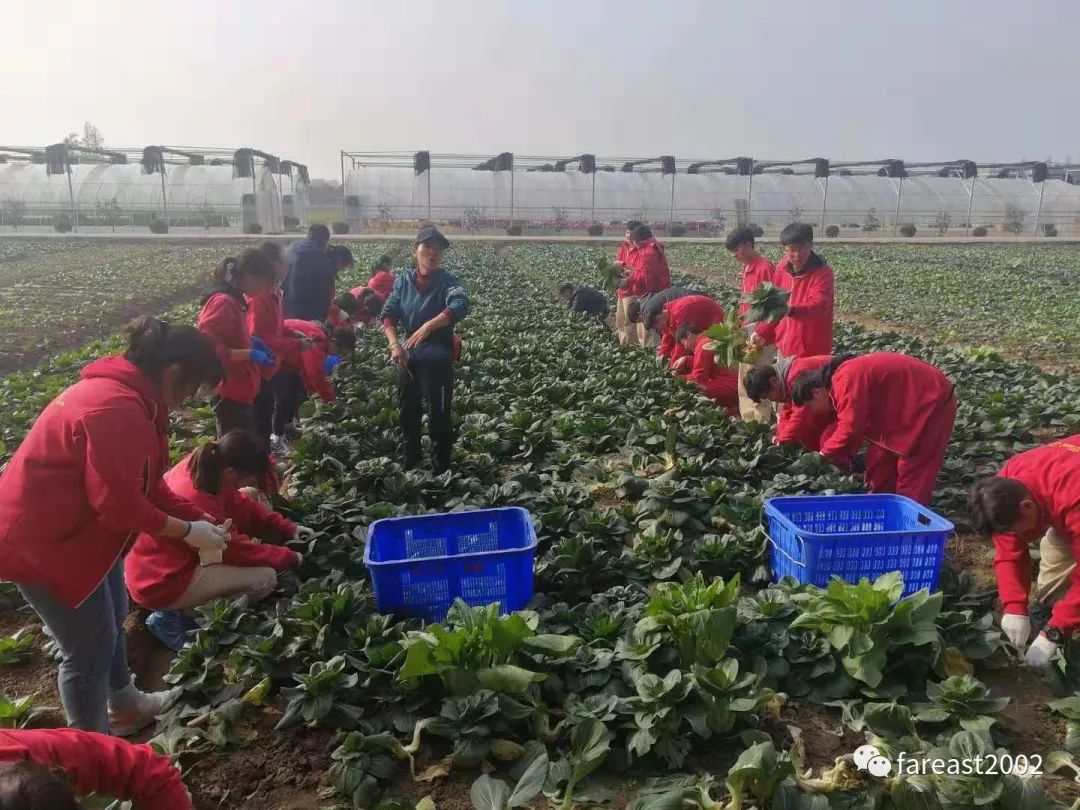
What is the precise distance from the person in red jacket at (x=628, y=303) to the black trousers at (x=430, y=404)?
18.6 ft

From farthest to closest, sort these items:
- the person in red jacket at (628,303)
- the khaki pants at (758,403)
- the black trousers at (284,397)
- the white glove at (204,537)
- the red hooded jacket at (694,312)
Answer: the person in red jacket at (628,303) < the red hooded jacket at (694,312) < the black trousers at (284,397) < the khaki pants at (758,403) < the white glove at (204,537)

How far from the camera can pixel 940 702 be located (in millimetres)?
3205

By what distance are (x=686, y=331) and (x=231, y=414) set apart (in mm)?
5153

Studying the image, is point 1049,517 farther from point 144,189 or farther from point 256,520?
point 144,189

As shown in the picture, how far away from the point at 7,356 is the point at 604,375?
980cm

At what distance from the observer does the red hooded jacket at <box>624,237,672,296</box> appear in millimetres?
11312

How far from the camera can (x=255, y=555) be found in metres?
4.35

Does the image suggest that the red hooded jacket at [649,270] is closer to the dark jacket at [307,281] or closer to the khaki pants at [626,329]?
the khaki pants at [626,329]

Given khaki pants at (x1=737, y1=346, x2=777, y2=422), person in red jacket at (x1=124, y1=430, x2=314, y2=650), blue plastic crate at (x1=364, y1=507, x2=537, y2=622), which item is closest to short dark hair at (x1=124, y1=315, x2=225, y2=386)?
person in red jacket at (x1=124, y1=430, x2=314, y2=650)

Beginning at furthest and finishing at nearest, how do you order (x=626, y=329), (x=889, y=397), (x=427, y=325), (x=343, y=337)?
1. (x=626, y=329)
2. (x=343, y=337)
3. (x=427, y=325)
4. (x=889, y=397)

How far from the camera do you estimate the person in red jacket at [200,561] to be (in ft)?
13.3

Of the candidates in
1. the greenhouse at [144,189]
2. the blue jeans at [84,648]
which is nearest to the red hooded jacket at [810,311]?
the blue jeans at [84,648]

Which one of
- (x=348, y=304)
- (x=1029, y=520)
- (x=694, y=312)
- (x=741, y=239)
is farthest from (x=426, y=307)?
(x=348, y=304)

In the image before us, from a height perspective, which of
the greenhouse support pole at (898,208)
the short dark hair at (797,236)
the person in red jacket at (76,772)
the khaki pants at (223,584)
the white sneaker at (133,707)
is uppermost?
the greenhouse support pole at (898,208)
